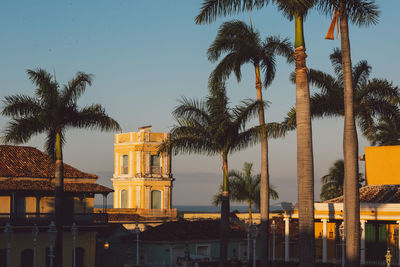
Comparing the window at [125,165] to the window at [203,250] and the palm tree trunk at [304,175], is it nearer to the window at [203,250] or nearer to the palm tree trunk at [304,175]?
the window at [203,250]

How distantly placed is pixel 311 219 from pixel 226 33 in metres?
16.2

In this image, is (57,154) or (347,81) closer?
(347,81)

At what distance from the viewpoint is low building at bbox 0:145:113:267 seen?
1528 inches

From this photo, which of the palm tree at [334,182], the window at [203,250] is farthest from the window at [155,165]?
the window at [203,250]

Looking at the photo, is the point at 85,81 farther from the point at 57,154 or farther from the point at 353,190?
the point at 353,190

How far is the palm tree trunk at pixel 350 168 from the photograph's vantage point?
18812 mm

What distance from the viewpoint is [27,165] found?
4272 cm

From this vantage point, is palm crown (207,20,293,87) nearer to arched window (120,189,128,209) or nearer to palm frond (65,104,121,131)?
palm frond (65,104,121,131)

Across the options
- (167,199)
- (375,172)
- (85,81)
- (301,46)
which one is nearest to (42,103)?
(85,81)

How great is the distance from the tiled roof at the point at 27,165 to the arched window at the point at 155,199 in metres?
22.8

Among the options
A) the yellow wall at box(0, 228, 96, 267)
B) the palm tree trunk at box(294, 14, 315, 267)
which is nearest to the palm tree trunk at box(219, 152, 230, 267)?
the yellow wall at box(0, 228, 96, 267)

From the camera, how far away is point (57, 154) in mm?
32344

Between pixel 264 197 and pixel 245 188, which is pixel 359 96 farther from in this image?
pixel 245 188

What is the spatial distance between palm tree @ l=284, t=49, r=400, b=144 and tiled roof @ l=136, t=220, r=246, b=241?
44.5 feet
